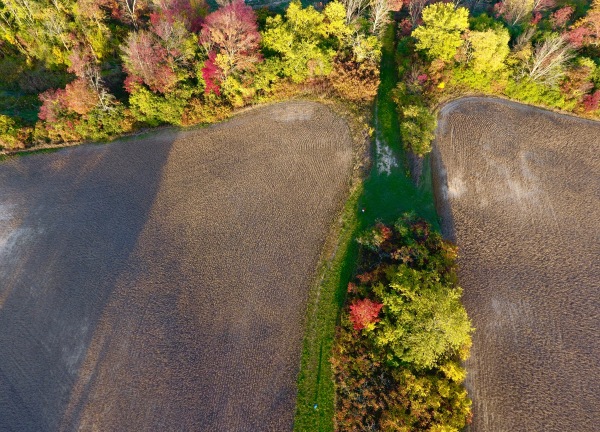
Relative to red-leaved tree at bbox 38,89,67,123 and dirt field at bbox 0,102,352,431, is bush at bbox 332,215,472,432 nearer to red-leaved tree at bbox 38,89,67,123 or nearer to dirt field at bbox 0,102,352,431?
dirt field at bbox 0,102,352,431

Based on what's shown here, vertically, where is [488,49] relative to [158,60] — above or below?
below

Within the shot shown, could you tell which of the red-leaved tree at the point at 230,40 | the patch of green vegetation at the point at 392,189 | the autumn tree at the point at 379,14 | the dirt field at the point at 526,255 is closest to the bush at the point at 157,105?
the red-leaved tree at the point at 230,40

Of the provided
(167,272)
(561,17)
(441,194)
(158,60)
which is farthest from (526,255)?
(158,60)

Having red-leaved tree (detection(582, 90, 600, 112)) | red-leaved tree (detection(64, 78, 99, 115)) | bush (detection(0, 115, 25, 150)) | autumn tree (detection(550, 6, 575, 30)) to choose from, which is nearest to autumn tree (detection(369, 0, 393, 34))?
autumn tree (detection(550, 6, 575, 30))

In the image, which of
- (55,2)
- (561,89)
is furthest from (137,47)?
(561,89)

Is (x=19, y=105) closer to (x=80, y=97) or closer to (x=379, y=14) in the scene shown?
(x=80, y=97)

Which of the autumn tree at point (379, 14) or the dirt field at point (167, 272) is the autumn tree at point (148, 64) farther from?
the autumn tree at point (379, 14)

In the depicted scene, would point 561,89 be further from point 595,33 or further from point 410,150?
point 410,150
